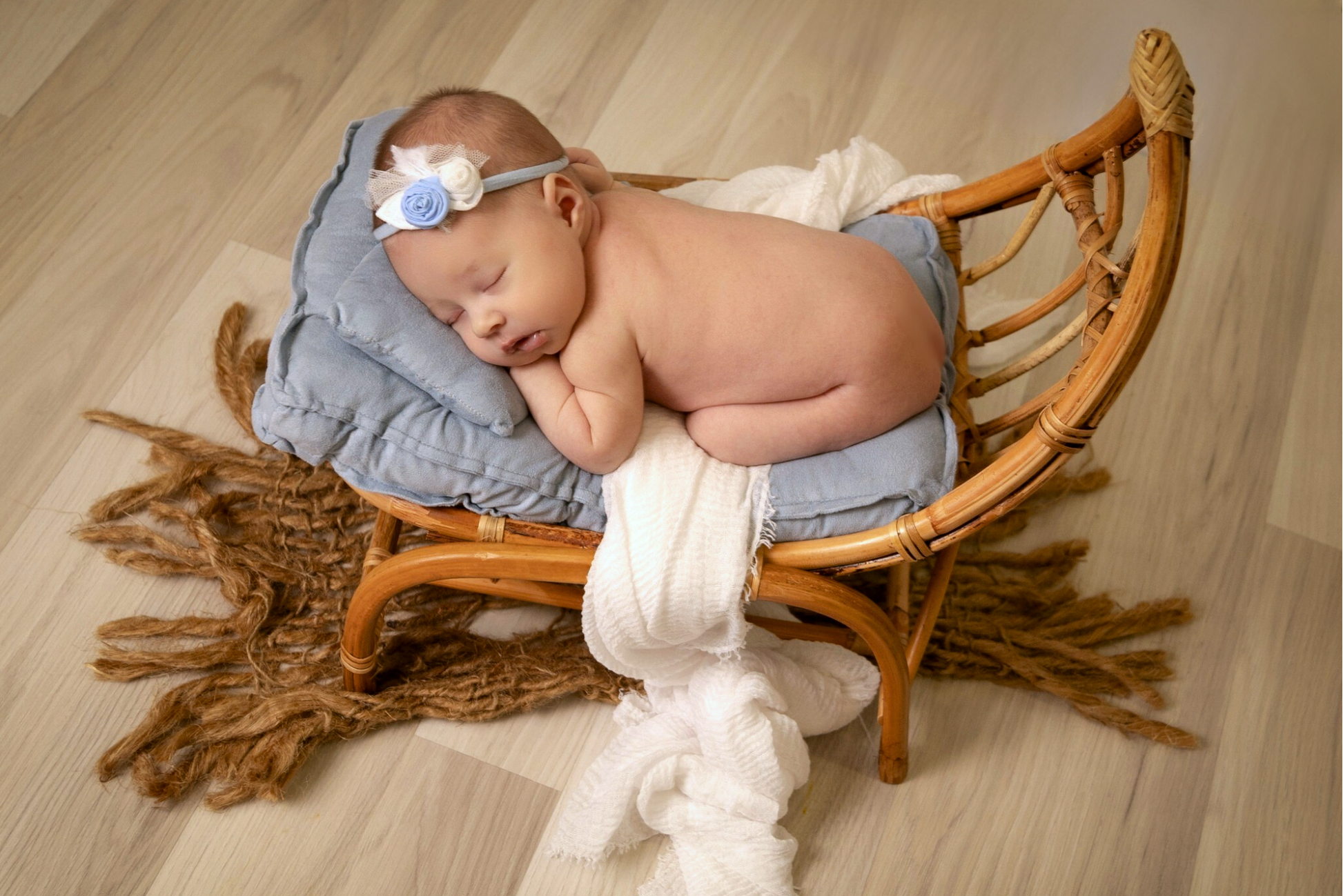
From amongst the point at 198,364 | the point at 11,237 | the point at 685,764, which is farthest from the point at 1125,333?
the point at 11,237

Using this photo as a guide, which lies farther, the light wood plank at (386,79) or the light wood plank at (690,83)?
the light wood plank at (690,83)

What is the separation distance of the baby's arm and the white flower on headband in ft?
0.58

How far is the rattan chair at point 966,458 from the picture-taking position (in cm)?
83

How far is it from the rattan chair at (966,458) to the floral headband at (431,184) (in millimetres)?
279

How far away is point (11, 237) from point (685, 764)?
47.6 inches

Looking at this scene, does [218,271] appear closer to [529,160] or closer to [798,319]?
[529,160]

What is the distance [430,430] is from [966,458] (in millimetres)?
574

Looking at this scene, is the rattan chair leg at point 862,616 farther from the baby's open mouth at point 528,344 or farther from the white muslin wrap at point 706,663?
the baby's open mouth at point 528,344

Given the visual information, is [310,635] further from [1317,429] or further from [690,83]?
[1317,429]

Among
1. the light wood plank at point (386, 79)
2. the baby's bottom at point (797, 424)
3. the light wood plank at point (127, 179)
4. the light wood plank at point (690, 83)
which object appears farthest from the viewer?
the light wood plank at point (690, 83)

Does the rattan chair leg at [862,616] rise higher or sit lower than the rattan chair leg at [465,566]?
higher

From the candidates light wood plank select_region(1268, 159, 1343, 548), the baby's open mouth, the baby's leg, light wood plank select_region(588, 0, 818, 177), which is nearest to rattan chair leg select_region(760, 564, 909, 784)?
the baby's leg

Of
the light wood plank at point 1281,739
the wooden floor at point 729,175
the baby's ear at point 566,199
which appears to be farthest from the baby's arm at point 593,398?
the light wood plank at point 1281,739

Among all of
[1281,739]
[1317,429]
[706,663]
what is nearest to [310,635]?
[706,663]
